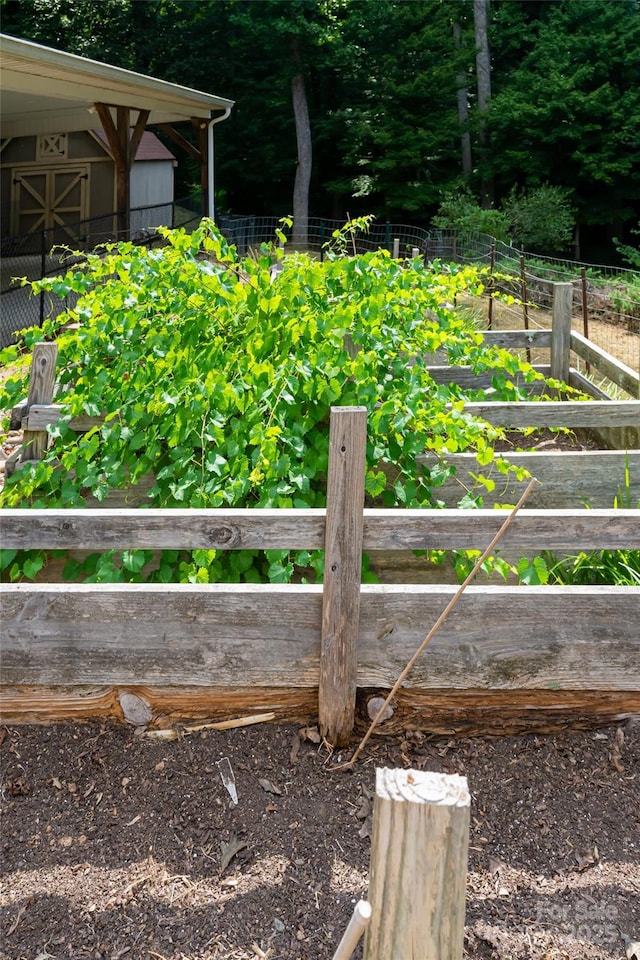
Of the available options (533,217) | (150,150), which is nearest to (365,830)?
(150,150)

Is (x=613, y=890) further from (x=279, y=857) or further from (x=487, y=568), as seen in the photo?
(x=487, y=568)

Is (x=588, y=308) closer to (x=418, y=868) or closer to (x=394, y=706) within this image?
(x=394, y=706)

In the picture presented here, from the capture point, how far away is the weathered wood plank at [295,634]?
2.72 meters

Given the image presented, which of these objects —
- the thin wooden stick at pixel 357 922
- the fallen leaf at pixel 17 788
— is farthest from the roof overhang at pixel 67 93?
the thin wooden stick at pixel 357 922

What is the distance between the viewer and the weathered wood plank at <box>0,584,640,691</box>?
272cm

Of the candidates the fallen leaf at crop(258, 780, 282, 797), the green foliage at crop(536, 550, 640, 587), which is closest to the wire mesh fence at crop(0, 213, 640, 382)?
Answer: the green foliage at crop(536, 550, 640, 587)

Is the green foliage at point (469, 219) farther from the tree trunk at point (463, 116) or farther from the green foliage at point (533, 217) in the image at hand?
the tree trunk at point (463, 116)

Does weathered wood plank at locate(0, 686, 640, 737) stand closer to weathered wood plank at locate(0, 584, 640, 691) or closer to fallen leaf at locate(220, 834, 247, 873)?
weathered wood plank at locate(0, 584, 640, 691)

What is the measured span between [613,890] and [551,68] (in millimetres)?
27429

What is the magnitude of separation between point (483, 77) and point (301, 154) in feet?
21.6

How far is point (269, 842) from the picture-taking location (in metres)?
2.50

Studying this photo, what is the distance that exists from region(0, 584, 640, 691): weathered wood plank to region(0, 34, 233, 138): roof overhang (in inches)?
292

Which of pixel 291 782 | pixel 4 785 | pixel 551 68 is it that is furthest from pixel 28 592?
pixel 551 68

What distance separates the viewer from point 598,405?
4.03 m
